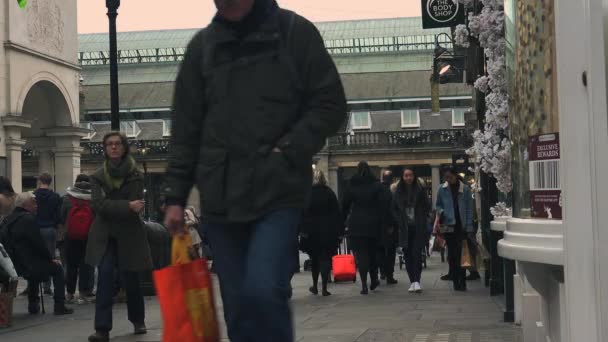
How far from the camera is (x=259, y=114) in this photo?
415 cm

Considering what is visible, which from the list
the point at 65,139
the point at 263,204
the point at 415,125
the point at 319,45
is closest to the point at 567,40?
the point at 319,45

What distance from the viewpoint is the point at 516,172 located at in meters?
5.90

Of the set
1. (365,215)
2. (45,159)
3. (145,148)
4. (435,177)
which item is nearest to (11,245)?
(365,215)

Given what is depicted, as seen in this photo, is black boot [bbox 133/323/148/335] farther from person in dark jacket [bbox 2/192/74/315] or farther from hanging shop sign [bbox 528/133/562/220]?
hanging shop sign [bbox 528/133/562/220]

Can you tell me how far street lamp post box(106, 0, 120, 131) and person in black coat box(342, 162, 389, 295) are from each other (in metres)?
3.39

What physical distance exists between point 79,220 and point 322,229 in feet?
10.9

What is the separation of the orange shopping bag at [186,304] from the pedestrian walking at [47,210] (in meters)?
10.6

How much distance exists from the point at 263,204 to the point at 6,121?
25.9 m

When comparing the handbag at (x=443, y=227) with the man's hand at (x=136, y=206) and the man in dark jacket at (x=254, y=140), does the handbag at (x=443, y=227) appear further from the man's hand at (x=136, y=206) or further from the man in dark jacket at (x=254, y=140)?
the man in dark jacket at (x=254, y=140)

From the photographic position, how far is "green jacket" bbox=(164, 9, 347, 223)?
4.08 meters

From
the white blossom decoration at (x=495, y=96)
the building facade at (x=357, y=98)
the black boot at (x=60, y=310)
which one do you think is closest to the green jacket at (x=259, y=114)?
the white blossom decoration at (x=495, y=96)

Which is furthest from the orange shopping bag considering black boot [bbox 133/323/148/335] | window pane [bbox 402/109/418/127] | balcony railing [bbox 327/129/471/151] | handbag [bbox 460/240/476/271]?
window pane [bbox 402/109/418/127]

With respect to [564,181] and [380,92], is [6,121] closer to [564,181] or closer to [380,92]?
[564,181]

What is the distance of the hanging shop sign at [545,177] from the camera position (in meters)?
4.79
